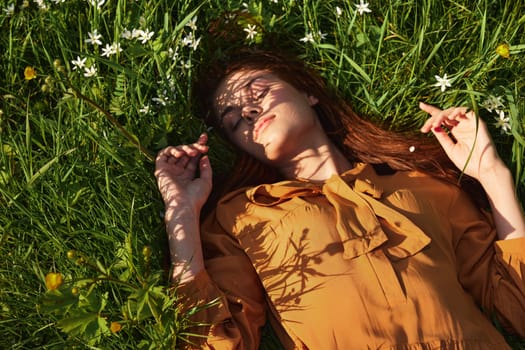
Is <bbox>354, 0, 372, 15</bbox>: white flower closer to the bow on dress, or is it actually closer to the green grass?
the green grass

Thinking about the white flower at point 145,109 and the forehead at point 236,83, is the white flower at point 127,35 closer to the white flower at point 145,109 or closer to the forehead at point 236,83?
the white flower at point 145,109

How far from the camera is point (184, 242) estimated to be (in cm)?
283

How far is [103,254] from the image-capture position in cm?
290

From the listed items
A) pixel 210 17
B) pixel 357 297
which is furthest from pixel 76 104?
pixel 357 297

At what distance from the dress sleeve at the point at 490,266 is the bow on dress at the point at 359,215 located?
1.00 ft

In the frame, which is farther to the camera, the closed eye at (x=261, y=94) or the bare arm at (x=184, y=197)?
the closed eye at (x=261, y=94)

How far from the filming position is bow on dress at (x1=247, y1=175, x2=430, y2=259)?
2.81 metres

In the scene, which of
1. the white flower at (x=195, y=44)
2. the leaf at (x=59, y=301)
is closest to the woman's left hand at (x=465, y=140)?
the white flower at (x=195, y=44)

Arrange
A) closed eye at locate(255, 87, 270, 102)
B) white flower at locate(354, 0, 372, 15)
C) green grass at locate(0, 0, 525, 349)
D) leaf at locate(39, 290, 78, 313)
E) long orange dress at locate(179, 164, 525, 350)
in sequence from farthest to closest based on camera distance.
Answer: white flower at locate(354, 0, 372, 15) → closed eye at locate(255, 87, 270, 102) → green grass at locate(0, 0, 525, 349) → long orange dress at locate(179, 164, 525, 350) → leaf at locate(39, 290, 78, 313)

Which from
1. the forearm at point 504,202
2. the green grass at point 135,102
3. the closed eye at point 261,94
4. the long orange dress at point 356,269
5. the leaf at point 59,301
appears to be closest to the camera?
the leaf at point 59,301

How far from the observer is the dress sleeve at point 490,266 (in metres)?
2.95

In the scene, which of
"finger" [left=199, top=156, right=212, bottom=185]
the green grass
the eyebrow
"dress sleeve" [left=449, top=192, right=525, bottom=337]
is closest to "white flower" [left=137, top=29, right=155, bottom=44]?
the green grass

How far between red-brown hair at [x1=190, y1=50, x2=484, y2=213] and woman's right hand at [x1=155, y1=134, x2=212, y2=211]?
0.17 m

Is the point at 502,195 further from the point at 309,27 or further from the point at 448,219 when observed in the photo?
the point at 309,27
